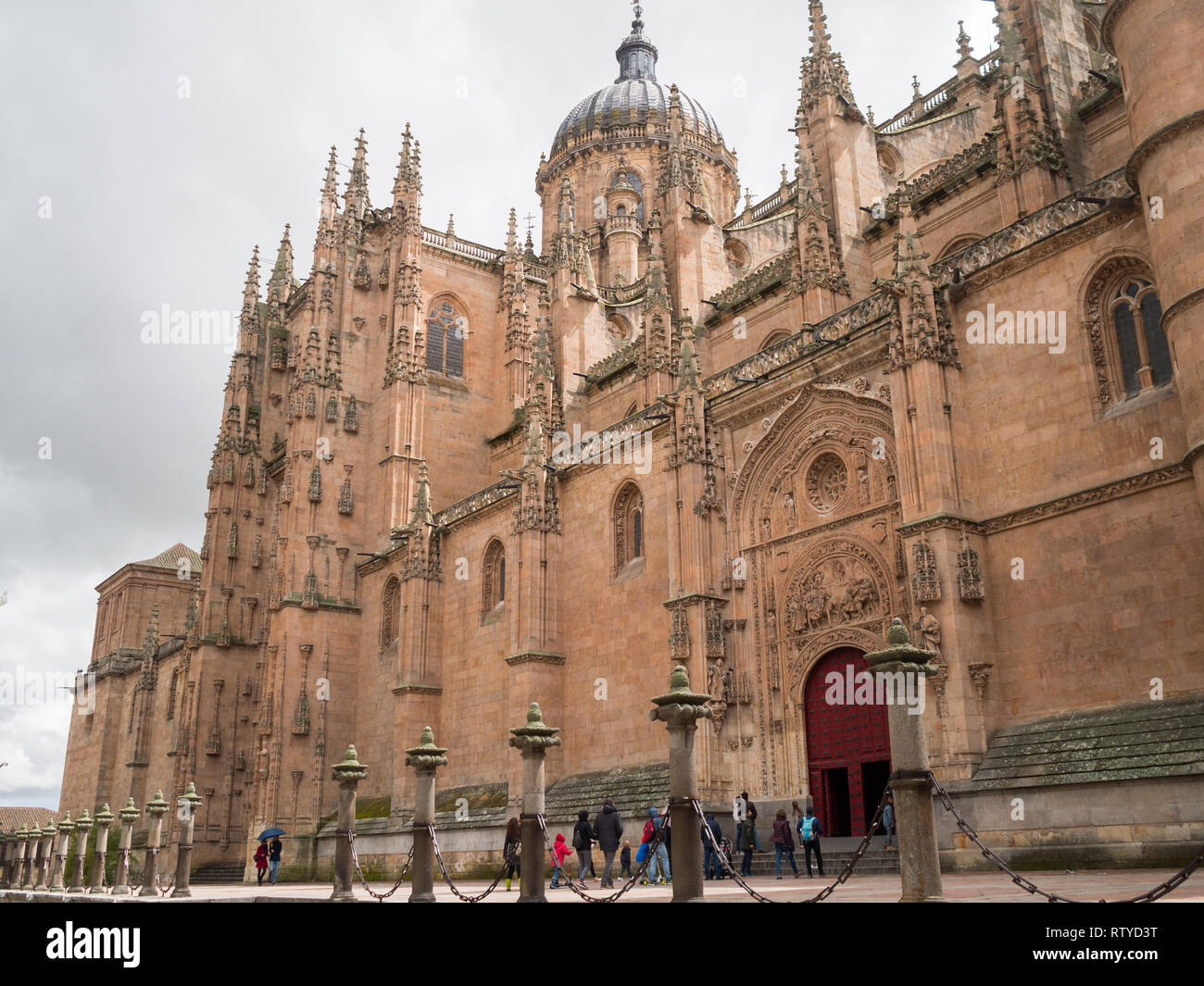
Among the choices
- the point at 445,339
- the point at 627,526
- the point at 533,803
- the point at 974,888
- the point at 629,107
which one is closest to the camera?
the point at 974,888

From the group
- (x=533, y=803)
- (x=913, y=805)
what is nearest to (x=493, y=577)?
(x=533, y=803)

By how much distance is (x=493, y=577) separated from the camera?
103 feet

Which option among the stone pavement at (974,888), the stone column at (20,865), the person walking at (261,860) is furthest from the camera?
the stone column at (20,865)

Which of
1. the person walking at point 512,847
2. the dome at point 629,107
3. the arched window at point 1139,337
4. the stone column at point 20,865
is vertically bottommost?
the stone column at point 20,865

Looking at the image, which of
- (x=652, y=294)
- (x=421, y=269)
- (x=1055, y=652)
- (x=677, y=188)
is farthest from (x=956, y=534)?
(x=421, y=269)

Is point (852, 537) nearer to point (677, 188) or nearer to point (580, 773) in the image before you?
point (580, 773)

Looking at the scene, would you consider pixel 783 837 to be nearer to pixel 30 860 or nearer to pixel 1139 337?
pixel 1139 337

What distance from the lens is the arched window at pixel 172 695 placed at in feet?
170

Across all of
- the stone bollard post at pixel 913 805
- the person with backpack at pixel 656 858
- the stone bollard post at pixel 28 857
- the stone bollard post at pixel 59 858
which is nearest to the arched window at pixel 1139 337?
the stone bollard post at pixel 913 805

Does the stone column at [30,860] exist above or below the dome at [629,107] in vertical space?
below

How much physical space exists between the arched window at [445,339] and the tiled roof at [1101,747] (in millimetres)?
29148

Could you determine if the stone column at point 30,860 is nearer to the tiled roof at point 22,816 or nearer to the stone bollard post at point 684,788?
the stone bollard post at point 684,788

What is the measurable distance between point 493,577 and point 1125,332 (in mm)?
19419
